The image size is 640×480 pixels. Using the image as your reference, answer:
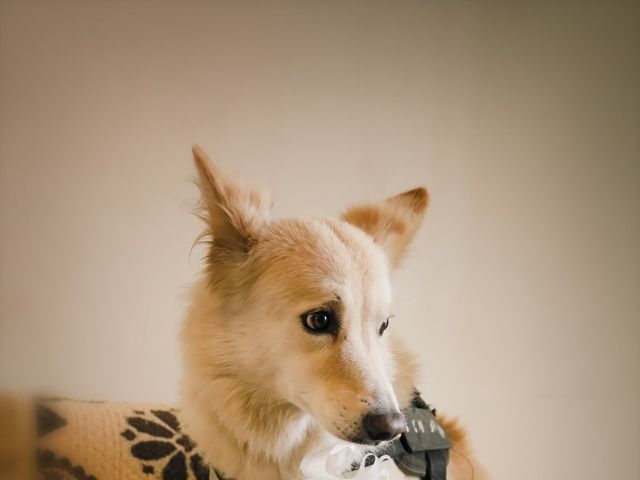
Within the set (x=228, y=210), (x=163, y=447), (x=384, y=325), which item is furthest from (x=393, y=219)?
(x=163, y=447)

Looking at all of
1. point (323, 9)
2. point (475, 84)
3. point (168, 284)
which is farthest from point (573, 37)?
point (168, 284)

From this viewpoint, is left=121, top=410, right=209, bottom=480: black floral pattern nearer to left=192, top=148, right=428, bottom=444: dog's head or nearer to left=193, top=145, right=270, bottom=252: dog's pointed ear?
left=192, top=148, right=428, bottom=444: dog's head

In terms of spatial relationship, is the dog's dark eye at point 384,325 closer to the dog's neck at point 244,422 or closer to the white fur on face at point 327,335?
the white fur on face at point 327,335

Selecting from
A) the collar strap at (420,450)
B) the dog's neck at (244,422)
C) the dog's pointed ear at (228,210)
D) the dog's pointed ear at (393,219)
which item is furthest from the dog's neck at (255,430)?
the dog's pointed ear at (393,219)

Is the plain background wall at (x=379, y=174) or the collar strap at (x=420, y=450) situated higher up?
the plain background wall at (x=379, y=174)

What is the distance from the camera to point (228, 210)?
39.3 inches

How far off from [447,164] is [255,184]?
2.06 ft

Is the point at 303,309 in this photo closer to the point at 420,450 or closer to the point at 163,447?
the point at 420,450

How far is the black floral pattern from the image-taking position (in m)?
1.26

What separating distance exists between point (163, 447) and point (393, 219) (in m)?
0.75

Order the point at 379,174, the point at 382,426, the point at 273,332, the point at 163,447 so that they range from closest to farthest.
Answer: the point at 382,426, the point at 273,332, the point at 163,447, the point at 379,174

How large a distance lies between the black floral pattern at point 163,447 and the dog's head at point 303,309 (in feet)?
1.27

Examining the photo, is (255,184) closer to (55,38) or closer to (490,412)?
(55,38)

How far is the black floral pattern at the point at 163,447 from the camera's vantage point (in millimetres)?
1264
